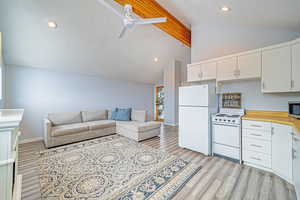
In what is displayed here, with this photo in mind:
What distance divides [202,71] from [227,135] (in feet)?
5.21

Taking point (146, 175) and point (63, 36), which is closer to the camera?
point (146, 175)

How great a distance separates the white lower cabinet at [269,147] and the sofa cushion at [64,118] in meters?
4.51

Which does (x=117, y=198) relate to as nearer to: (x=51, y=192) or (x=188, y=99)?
(x=51, y=192)

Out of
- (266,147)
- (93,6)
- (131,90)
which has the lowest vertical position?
(266,147)

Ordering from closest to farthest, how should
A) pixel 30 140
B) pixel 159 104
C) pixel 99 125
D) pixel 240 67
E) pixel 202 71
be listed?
pixel 240 67, pixel 202 71, pixel 30 140, pixel 99 125, pixel 159 104

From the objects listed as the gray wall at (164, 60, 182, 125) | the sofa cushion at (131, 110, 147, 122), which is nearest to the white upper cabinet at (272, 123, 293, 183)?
the sofa cushion at (131, 110, 147, 122)

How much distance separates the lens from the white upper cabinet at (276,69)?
215 cm

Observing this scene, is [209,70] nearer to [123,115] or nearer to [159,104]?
[123,115]

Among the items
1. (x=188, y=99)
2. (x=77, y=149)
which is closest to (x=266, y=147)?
(x=188, y=99)

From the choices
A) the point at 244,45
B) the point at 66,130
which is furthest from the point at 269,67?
the point at 66,130

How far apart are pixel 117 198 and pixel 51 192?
913mm

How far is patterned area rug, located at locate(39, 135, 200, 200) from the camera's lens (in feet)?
5.45

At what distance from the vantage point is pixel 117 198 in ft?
5.19

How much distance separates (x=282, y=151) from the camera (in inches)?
76.7
